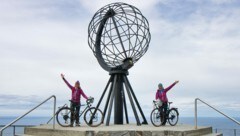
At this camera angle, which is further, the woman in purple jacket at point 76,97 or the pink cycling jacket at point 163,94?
the pink cycling jacket at point 163,94

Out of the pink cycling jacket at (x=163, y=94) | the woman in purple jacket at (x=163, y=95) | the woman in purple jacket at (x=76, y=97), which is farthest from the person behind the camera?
the pink cycling jacket at (x=163, y=94)

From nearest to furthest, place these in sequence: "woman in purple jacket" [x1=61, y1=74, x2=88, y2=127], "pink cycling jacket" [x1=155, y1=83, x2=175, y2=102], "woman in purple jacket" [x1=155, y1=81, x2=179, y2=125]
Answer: "woman in purple jacket" [x1=61, y1=74, x2=88, y2=127], "woman in purple jacket" [x1=155, y1=81, x2=179, y2=125], "pink cycling jacket" [x1=155, y1=83, x2=175, y2=102]

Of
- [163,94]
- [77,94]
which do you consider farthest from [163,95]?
[77,94]

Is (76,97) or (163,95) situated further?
(163,95)

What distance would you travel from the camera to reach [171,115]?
1184 cm

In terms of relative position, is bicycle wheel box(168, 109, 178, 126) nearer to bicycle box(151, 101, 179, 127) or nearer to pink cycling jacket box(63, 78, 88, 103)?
bicycle box(151, 101, 179, 127)

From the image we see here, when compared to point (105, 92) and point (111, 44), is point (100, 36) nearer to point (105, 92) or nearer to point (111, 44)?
point (111, 44)

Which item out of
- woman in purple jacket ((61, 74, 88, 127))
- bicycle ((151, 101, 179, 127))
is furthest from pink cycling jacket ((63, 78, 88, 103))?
bicycle ((151, 101, 179, 127))

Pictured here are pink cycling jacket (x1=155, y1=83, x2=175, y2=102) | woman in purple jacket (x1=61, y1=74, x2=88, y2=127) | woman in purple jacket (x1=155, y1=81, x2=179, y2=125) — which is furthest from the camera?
pink cycling jacket (x1=155, y1=83, x2=175, y2=102)

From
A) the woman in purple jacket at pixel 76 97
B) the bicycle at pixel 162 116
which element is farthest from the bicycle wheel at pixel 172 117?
the woman in purple jacket at pixel 76 97

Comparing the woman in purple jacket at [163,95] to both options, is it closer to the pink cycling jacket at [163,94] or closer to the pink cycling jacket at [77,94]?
the pink cycling jacket at [163,94]

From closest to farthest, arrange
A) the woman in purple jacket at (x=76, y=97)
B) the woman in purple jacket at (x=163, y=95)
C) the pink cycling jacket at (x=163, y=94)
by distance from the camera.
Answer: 1. the woman in purple jacket at (x=76, y=97)
2. the woman in purple jacket at (x=163, y=95)
3. the pink cycling jacket at (x=163, y=94)

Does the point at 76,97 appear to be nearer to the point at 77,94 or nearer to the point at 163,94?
the point at 77,94

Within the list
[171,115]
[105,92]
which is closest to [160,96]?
[171,115]
